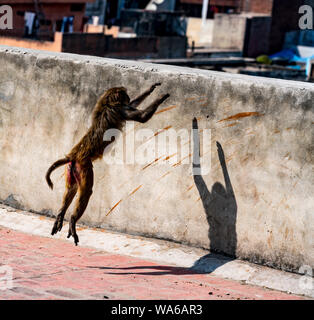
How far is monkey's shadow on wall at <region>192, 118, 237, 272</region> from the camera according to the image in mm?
6074

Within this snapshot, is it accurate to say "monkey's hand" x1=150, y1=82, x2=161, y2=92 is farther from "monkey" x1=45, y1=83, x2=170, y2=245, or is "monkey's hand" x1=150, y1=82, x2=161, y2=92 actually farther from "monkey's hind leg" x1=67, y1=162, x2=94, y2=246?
"monkey's hind leg" x1=67, y1=162, x2=94, y2=246

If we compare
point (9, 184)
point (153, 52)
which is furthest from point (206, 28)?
point (9, 184)

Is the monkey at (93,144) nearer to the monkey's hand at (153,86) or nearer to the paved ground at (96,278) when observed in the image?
the monkey's hand at (153,86)

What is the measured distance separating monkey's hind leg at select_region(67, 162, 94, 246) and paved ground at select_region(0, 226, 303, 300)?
18 cm

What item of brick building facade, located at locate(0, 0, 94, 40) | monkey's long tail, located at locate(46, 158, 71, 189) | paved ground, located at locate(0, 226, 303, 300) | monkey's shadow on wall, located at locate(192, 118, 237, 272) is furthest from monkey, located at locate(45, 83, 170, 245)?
brick building facade, located at locate(0, 0, 94, 40)

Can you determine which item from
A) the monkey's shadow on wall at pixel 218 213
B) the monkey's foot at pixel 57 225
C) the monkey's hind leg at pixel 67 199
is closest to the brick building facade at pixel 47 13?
the monkey's hind leg at pixel 67 199

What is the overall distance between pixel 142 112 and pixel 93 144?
653 millimetres

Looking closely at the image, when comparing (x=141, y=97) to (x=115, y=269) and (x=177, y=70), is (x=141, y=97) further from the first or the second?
(x=115, y=269)

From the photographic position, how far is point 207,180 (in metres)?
6.19

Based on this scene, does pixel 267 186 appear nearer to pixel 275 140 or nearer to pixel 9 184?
pixel 275 140

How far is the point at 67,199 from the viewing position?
686cm

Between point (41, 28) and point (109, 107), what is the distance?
83.9ft

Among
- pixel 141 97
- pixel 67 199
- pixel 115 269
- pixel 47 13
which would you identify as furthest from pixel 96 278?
pixel 47 13

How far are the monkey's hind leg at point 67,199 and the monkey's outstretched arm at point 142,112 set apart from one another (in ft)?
2.95
